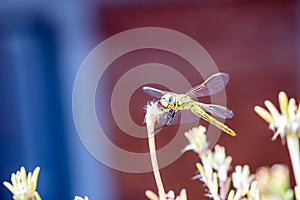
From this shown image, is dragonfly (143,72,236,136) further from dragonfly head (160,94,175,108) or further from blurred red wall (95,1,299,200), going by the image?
blurred red wall (95,1,299,200)

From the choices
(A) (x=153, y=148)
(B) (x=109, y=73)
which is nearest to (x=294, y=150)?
(A) (x=153, y=148)

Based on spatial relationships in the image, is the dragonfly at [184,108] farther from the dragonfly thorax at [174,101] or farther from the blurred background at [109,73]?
the blurred background at [109,73]

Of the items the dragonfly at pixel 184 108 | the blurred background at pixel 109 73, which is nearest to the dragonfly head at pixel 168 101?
the dragonfly at pixel 184 108

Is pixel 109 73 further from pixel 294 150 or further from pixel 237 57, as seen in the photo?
pixel 294 150

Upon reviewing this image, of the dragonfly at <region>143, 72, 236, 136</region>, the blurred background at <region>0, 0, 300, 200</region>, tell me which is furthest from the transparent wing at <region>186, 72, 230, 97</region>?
the blurred background at <region>0, 0, 300, 200</region>

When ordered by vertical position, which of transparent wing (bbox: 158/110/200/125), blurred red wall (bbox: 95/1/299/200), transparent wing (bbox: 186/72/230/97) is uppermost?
blurred red wall (bbox: 95/1/299/200)

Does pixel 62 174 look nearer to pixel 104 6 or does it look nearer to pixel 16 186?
pixel 104 6
